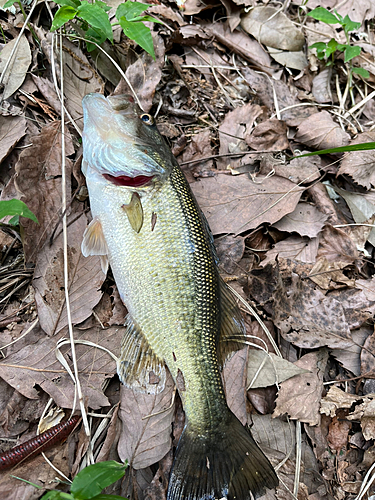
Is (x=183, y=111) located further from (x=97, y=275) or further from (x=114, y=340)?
(x=114, y=340)

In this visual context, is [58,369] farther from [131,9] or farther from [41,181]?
[131,9]

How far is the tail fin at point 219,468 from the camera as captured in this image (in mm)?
2402

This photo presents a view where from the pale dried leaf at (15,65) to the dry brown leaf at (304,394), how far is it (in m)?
3.41

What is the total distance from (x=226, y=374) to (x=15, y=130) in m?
2.67

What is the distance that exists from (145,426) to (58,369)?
77 centimetres

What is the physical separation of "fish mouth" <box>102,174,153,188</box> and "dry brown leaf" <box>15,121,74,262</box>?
0.53 metres

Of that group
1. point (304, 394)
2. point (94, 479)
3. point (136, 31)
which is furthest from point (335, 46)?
point (94, 479)

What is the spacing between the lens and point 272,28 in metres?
4.12

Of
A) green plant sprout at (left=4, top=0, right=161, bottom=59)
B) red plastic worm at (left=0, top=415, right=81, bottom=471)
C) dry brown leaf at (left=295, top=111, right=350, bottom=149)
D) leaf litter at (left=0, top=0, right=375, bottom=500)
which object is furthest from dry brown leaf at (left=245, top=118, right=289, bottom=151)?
red plastic worm at (left=0, top=415, right=81, bottom=471)

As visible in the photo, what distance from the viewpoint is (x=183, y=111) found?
355 cm

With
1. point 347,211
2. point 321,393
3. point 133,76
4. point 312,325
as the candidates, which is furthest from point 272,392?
point 133,76

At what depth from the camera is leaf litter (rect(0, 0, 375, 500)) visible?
2.66 metres

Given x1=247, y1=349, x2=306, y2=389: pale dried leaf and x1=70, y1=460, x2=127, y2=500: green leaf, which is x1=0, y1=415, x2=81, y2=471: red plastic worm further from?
x1=247, y1=349, x2=306, y2=389: pale dried leaf

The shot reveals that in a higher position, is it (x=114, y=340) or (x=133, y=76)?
(x=133, y=76)
